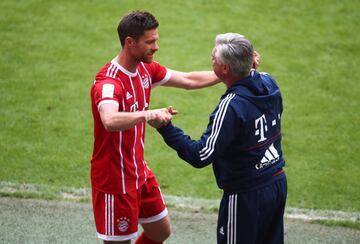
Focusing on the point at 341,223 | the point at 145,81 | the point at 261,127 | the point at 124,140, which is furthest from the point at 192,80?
the point at 341,223

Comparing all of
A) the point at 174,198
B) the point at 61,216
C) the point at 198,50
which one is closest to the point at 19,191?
the point at 61,216

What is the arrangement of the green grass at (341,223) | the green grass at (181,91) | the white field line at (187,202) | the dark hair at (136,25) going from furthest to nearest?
the green grass at (181,91) → the white field line at (187,202) → the green grass at (341,223) → the dark hair at (136,25)

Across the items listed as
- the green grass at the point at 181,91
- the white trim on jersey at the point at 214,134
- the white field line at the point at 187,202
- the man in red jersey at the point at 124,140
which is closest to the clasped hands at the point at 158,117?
the white trim on jersey at the point at 214,134

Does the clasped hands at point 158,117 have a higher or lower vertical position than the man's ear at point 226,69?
lower

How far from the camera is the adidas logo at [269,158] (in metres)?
4.70

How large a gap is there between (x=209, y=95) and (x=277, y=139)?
220 inches

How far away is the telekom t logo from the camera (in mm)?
4605

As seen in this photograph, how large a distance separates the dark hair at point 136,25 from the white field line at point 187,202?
3.00m

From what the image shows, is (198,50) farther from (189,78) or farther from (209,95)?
(189,78)

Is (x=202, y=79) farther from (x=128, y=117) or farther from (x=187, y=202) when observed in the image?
(x=187, y=202)

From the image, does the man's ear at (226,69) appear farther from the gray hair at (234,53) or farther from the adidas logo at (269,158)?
the adidas logo at (269,158)

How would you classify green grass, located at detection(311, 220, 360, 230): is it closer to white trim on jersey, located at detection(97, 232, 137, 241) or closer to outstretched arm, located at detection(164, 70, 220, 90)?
outstretched arm, located at detection(164, 70, 220, 90)

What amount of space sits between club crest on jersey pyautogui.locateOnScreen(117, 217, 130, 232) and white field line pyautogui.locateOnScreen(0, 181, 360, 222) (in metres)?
2.40

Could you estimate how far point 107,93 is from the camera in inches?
189
